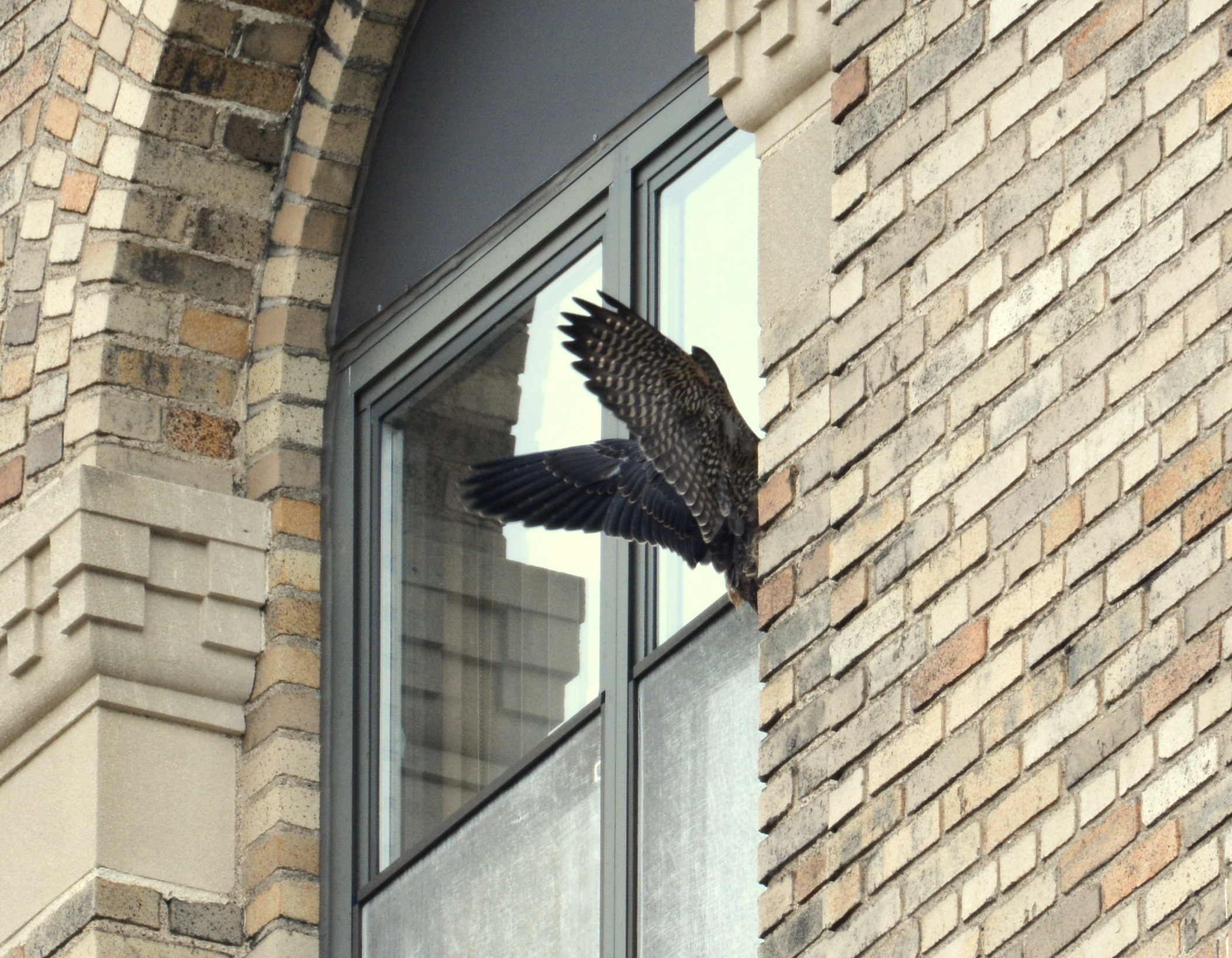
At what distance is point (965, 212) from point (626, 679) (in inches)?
70.4

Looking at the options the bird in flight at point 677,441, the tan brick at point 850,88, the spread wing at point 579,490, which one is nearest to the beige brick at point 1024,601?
the tan brick at point 850,88

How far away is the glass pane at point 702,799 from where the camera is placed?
17.9 ft

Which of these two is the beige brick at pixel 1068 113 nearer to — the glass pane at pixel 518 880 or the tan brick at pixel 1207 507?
the tan brick at pixel 1207 507

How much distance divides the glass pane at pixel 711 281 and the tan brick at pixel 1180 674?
6.45 ft

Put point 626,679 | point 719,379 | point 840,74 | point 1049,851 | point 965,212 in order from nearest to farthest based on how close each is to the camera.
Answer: point 1049,851 → point 965,212 → point 840,74 → point 719,379 → point 626,679

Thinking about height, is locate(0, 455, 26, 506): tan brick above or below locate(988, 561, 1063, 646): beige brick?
above

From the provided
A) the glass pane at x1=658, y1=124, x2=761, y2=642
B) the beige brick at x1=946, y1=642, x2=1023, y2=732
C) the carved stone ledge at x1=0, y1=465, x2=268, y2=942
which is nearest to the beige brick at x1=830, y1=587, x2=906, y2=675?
the beige brick at x1=946, y1=642, x2=1023, y2=732

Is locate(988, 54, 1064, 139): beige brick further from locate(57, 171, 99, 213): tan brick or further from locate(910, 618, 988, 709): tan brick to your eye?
locate(57, 171, 99, 213): tan brick

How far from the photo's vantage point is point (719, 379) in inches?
211

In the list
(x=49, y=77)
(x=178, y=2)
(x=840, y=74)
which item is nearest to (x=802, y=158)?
(x=840, y=74)

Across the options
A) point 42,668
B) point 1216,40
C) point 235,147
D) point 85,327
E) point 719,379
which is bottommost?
point 1216,40

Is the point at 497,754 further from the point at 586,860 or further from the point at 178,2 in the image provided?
the point at 178,2

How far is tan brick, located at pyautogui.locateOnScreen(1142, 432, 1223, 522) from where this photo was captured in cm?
382

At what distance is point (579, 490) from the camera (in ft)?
18.8
